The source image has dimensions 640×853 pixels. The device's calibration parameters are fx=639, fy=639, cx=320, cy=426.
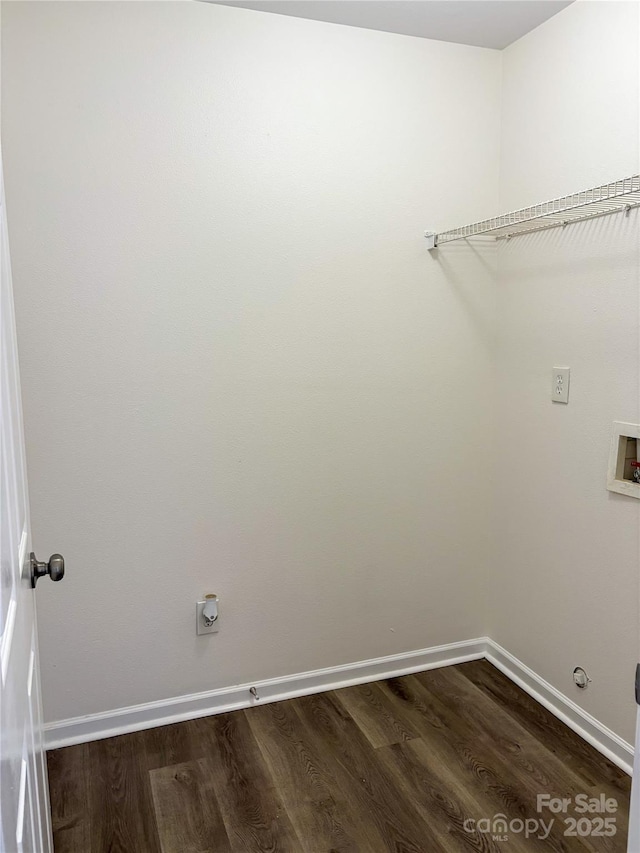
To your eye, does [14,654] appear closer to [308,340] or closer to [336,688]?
[308,340]

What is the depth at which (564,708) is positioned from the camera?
234 centimetres

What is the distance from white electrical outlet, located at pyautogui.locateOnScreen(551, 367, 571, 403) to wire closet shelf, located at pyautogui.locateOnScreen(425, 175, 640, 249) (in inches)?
19.8

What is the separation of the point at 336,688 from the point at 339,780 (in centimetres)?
53

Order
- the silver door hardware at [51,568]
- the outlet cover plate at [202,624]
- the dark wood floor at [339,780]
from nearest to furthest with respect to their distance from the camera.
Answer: the silver door hardware at [51,568] → the dark wood floor at [339,780] → the outlet cover plate at [202,624]

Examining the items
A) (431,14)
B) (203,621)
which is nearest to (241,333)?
(203,621)

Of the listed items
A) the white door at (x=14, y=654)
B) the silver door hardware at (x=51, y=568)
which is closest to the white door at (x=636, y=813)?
the white door at (x=14, y=654)

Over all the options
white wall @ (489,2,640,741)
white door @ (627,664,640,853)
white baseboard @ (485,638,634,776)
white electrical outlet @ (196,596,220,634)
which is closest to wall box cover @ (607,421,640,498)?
white wall @ (489,2,640,741)

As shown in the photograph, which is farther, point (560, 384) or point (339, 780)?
point (560, 384)

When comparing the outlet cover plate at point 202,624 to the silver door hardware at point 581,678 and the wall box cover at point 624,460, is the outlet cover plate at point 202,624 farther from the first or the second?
the wall box cover at point 624,460

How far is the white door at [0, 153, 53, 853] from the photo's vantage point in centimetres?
78

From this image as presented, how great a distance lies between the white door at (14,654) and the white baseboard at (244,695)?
Answer: 3.00 feet

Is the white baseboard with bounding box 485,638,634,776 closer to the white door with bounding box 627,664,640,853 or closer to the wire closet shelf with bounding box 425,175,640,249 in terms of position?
the white door with bounding box 627,664,640,853

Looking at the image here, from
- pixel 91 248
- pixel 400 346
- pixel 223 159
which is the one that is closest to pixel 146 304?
pixel 91 248

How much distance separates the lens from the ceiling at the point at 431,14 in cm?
213
